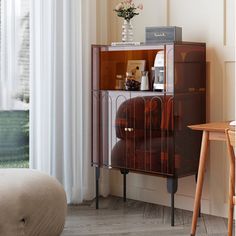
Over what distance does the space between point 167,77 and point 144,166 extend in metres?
0.70

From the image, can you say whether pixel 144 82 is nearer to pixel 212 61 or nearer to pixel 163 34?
pixel 163 34

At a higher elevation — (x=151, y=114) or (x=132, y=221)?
(x=151, y=114)

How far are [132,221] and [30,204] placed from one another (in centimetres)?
118

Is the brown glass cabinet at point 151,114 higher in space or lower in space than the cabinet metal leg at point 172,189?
higher

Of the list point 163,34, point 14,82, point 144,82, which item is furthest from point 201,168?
point 14,82

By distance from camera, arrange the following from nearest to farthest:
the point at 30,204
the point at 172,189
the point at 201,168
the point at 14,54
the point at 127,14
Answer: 1. the point at 30,204
2. the point at 201,168
3. the point at 172,189
4. the point at 14,54
5. the point at 127,14

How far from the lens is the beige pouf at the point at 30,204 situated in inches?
126

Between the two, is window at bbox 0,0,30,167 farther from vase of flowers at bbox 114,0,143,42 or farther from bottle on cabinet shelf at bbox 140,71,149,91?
bottle on cabinet shelf at bbox 140,71,149,91

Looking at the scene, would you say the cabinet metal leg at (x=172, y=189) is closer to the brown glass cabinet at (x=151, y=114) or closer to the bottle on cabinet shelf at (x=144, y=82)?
the brown glass cabinet at (x=151, y=114)

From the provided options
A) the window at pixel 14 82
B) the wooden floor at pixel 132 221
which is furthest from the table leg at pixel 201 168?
the window at pixel 14 82

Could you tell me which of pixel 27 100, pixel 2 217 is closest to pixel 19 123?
pixel 27 100

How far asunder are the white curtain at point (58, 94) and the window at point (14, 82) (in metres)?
0.08

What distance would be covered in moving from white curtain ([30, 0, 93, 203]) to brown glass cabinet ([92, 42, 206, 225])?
19 cm

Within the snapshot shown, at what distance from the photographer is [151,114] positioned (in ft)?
14.0
